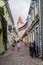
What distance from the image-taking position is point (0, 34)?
99.7 ft

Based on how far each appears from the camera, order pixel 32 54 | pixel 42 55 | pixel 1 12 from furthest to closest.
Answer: pixel 1 12, pixel 32 54, pixel 42 55

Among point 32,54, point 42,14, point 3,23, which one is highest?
point 42,14

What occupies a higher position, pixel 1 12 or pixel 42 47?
pixel 1 12

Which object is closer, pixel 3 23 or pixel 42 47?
pixel 42 47

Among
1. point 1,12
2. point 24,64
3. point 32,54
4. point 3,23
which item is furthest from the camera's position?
point 3,23

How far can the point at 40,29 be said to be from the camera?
23922 millimetres

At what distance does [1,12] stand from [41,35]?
7.14 m

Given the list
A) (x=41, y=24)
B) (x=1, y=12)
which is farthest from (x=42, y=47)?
(x=1, y=12)

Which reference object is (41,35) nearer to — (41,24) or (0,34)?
(41,24)

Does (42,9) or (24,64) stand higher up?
(42,9)

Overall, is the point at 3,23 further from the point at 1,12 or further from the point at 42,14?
the point at 42,14

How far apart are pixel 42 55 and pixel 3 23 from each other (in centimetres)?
1089

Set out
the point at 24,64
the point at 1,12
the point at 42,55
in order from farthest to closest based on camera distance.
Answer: the point at 1,12 < the point at 42,55 < the point at 24,64

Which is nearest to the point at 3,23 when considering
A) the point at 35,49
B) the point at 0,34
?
the point at 0,34
